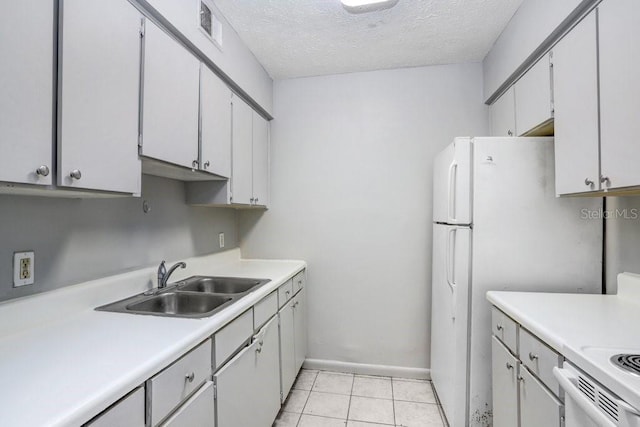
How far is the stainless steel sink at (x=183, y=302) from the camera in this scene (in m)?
1.58

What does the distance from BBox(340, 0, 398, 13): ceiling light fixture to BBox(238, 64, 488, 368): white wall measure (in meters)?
0.81

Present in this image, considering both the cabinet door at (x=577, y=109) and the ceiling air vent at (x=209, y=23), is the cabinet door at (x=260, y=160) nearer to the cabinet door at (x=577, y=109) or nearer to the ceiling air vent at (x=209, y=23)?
the ceiling air vent at (x=209, y=23)

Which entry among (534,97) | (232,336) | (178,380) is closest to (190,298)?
(232,336)

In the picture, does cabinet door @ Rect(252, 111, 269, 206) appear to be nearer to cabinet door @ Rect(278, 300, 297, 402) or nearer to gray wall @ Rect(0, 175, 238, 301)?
gray wall @ Rect(0, 175, 238, 301)

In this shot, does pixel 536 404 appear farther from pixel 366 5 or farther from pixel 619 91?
pixel 366 5

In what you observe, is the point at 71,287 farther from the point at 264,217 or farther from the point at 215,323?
the point at 264,217

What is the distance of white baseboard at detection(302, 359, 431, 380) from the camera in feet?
8.20

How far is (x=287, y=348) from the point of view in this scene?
6.88 feet

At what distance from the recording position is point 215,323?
1164 millimetres

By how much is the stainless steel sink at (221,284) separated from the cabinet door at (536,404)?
1.38 m

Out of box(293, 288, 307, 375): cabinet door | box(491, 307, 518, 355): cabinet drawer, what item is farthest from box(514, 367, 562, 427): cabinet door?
box(293, 288, 307, 375): cabinet door

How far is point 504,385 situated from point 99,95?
2.11m

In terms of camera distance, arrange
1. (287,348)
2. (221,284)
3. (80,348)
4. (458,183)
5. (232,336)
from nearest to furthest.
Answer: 1. (80,348)
2. (232,336)
3. (458,183)
4. (221,284)
5. (287,348)

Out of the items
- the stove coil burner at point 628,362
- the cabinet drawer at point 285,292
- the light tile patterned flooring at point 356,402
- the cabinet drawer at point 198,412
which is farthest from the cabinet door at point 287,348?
the stove coil burner at point 628,362
